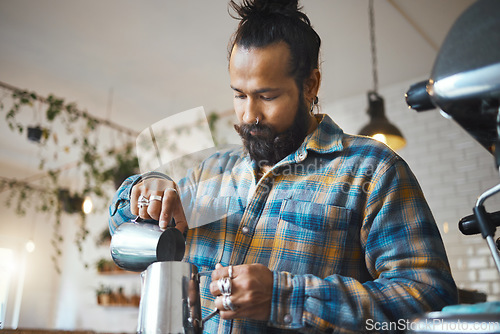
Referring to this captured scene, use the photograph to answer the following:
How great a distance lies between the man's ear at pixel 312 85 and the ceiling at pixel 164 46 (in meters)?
1.51

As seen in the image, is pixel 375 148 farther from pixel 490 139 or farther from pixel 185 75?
pixel 185 75

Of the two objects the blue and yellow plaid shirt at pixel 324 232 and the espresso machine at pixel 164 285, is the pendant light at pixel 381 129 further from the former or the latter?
the espresso machine at pixel 164 285

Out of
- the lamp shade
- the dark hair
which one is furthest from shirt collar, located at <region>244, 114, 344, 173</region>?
the lamp shade

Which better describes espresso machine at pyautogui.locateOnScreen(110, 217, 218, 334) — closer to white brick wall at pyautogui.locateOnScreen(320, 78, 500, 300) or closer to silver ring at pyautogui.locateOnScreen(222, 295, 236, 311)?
silver ring at pyautogui.locateOnScreen(222, 295, 236, 311)

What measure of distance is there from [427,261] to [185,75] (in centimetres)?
335

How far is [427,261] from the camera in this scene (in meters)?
0.71

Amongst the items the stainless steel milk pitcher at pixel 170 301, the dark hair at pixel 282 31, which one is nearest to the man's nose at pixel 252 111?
the dark hair at pixel 282 31

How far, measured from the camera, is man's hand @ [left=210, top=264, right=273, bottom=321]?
1.97 feet

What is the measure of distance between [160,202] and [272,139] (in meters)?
0.26

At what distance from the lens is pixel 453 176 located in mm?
3512

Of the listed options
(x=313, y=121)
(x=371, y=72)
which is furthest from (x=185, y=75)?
(x=313, y=121)

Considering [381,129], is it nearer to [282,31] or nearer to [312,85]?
[312,85]

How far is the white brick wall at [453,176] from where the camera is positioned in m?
3.26

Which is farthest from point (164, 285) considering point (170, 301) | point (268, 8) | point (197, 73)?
point (197, 73)
